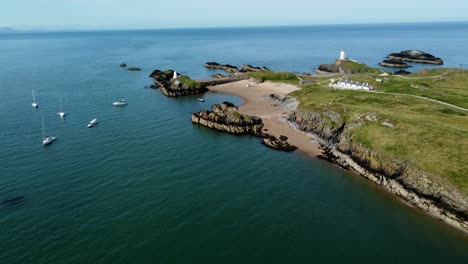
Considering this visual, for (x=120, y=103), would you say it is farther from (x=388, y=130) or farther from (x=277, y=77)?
(x=388, y=130)

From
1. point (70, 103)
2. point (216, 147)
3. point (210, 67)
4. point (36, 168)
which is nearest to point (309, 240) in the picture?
point (216, 147)

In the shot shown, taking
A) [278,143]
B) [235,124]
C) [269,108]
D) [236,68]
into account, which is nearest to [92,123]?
[235,124]

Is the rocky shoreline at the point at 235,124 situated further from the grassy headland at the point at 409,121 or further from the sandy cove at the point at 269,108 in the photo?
the grassy headland at the point at 409,121

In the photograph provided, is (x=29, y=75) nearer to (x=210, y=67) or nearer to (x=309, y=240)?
(x=210, y=67)

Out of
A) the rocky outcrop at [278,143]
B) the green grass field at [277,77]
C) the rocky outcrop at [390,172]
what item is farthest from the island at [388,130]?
the green grass field at [277,77]

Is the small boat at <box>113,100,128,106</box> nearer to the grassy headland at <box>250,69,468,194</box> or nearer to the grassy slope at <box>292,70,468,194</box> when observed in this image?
the grassy headland at <box>250,69,468,194</box>

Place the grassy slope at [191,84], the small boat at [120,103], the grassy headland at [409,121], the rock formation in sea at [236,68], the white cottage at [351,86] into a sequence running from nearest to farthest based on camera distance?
the grassy headland at [409,121], the small boat at [120,103], the white cottage at [351,86], the grassy slope at [191,84], the rock formation in sea at [236,68]
